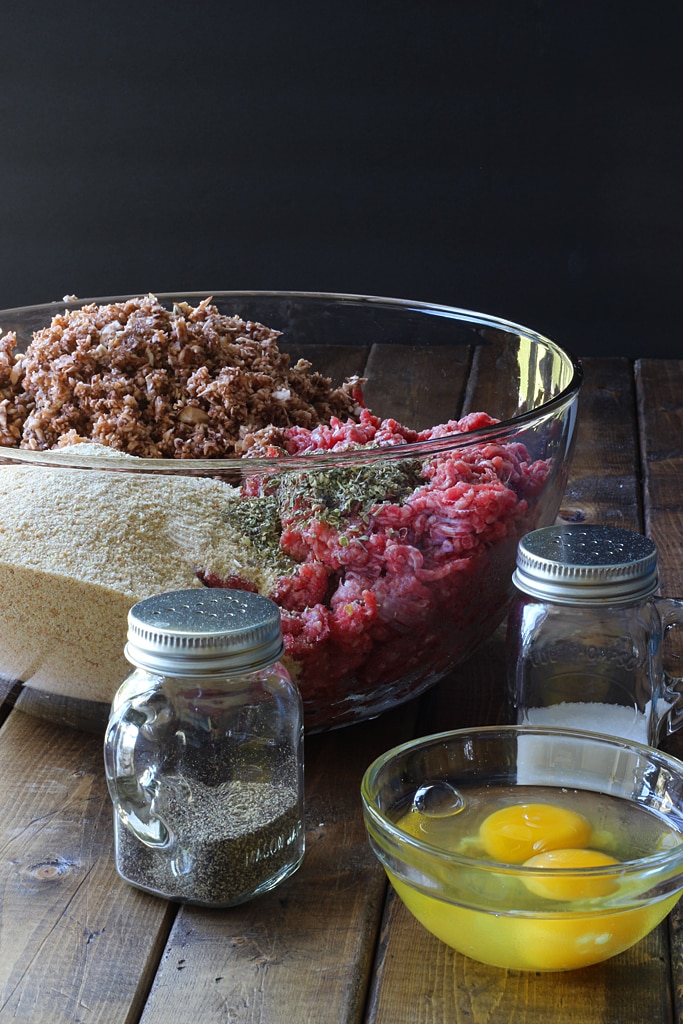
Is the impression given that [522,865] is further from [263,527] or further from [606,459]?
[606,459]

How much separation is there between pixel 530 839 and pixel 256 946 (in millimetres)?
205

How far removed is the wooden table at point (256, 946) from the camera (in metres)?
0.78

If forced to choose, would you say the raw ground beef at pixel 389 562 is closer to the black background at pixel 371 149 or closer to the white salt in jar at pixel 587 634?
the white salt in jar at pixel 587 634

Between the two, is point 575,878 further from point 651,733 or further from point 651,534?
point 651,534

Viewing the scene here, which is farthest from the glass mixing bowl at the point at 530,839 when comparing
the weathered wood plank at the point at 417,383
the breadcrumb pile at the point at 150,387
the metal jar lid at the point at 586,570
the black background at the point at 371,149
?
the black background at the point at 371,149

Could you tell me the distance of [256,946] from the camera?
0.84 metres

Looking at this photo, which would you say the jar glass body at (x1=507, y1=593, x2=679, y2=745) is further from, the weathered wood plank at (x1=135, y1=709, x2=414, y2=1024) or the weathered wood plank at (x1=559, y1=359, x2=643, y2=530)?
the weathered wood plank at (x1=559, y1=359, x2=643, y2=530)

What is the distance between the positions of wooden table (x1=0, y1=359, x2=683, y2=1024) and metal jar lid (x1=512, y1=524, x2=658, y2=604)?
0.79 feet

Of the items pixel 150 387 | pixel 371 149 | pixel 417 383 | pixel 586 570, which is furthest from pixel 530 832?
pixel 371 149

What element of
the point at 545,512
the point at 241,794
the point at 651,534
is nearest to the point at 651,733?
the point at 545,512

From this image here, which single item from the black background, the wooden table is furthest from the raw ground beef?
the black background

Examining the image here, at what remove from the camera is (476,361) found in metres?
1.53

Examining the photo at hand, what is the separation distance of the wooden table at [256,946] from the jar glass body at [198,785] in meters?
0.03

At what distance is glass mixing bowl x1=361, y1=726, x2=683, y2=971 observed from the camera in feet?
2.48
